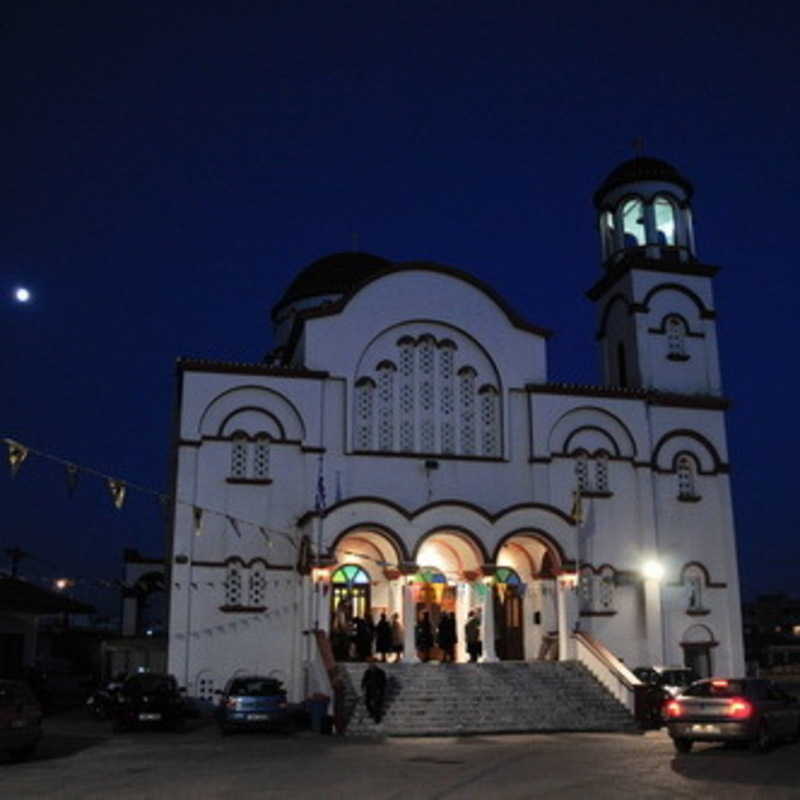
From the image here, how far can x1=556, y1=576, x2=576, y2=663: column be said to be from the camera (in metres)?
27.8

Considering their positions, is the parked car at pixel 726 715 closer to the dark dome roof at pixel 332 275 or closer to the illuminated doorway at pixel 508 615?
the illuminated doorway at pixel 508 615

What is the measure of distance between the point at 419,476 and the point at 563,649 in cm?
641

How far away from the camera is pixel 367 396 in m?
30.4

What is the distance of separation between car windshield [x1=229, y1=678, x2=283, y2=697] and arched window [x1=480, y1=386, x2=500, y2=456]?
35.9ft

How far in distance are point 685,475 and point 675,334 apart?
4.89m

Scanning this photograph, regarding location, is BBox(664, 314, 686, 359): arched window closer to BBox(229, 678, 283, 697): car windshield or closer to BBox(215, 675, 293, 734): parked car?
BBox(229, 678, 283, 697): car windshield

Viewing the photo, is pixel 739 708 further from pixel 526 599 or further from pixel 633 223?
pixel 633 223

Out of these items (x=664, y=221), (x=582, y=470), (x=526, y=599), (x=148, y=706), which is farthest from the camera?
(x=664, y=221)

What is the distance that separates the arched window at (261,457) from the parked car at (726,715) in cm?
1453

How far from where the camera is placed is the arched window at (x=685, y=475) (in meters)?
32.3

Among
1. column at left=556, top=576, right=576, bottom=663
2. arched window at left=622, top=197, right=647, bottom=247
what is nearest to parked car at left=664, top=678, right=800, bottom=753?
column at left=556, top=576, right=576, bottom=663

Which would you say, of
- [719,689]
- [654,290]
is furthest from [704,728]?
[654,290]

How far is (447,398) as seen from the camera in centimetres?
3092

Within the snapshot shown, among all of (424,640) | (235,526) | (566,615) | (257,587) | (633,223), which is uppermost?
Result: (633,223)
